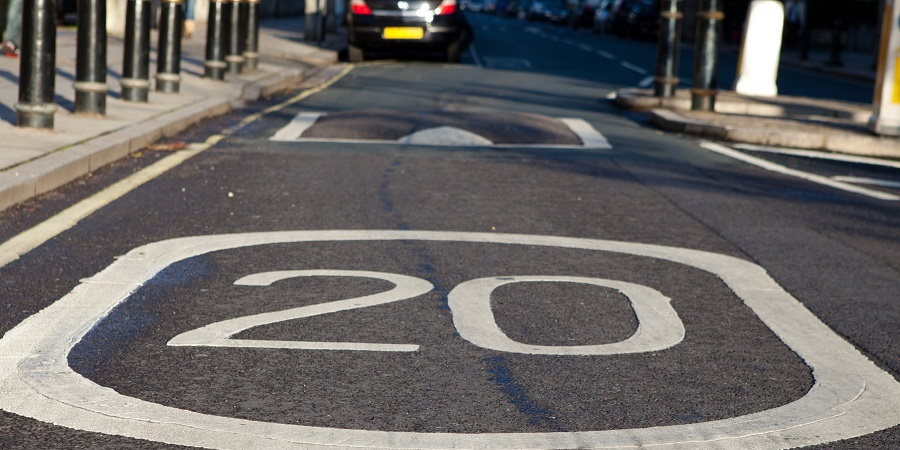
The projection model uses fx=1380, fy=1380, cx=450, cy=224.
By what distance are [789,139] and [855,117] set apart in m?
2.84

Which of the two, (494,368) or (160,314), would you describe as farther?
(160,314)

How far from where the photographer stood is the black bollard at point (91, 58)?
10.3 metres

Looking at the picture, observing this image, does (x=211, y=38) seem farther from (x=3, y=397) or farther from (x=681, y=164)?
(x=3, y=397)

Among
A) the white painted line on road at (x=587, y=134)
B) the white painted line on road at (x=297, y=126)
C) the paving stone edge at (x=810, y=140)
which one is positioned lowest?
the white painted line on road at (x=297, y=126)

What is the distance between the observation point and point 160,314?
4891mm

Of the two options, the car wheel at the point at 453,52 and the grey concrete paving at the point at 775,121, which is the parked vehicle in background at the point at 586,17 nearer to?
the car wheel at the point at 453,52

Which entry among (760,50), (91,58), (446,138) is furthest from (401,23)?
(91,58)

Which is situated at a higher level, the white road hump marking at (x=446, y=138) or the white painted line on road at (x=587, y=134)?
the white painted line on road at (x=587, y=134)

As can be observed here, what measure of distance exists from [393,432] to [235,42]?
45.9 ft

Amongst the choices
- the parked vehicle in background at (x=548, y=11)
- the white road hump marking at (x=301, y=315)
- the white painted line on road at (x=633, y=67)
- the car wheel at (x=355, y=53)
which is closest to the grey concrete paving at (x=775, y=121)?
the white painted line on road at (x=633, y=67)

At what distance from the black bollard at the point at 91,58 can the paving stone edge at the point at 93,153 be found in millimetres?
422

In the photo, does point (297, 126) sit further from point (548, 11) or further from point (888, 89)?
point (548, 11)

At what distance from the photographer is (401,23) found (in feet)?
74.5

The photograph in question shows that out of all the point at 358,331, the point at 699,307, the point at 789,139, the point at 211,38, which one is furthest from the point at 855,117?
the point at 358,331
